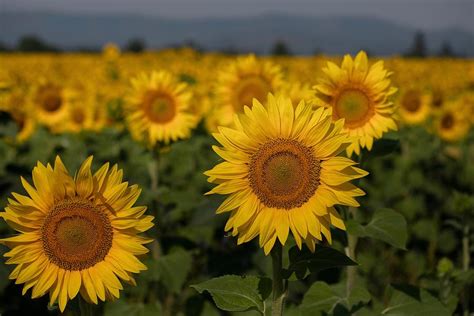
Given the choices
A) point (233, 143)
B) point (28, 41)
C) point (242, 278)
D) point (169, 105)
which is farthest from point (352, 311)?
point (28, 41)

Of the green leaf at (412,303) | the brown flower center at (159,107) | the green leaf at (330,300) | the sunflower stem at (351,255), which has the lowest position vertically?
the green leaf at (412,303)

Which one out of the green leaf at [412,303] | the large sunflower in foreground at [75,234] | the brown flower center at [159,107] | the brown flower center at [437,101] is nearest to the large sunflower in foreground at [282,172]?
the large sunflower in foreground at [75,234]

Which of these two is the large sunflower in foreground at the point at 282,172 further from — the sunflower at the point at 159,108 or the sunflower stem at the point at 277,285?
the sunflower at the point at 159,108

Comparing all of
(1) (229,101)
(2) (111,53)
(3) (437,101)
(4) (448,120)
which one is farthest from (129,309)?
(2) (111,53)

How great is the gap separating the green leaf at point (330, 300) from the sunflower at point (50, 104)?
5.02m

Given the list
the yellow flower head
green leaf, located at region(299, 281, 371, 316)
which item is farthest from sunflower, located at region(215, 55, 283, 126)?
the yellow flower head

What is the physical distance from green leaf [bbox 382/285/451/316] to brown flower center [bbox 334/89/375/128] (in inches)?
33.1

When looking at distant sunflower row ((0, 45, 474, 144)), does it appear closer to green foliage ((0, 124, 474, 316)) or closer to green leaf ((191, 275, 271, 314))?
green foliage ((0, 124, 474, 316))

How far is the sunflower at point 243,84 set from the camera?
16.7 ft

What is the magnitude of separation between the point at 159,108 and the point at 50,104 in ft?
A: 9.35

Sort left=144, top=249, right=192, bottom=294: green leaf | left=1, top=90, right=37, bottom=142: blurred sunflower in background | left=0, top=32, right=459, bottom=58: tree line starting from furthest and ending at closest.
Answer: left=0, top=32, right=459, bottom=58: tree line → left=1, top=90, right=37, bottom=142: blurred sunflower in background → left=144, top=249, right=192, bottom=294: green leaf

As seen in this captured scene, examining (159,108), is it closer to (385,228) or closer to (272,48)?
(385,228)

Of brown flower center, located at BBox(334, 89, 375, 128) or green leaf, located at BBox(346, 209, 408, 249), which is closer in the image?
green leaf, located at BBox(346, 209, 408, 249)

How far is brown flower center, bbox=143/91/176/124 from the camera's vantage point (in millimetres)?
4891
